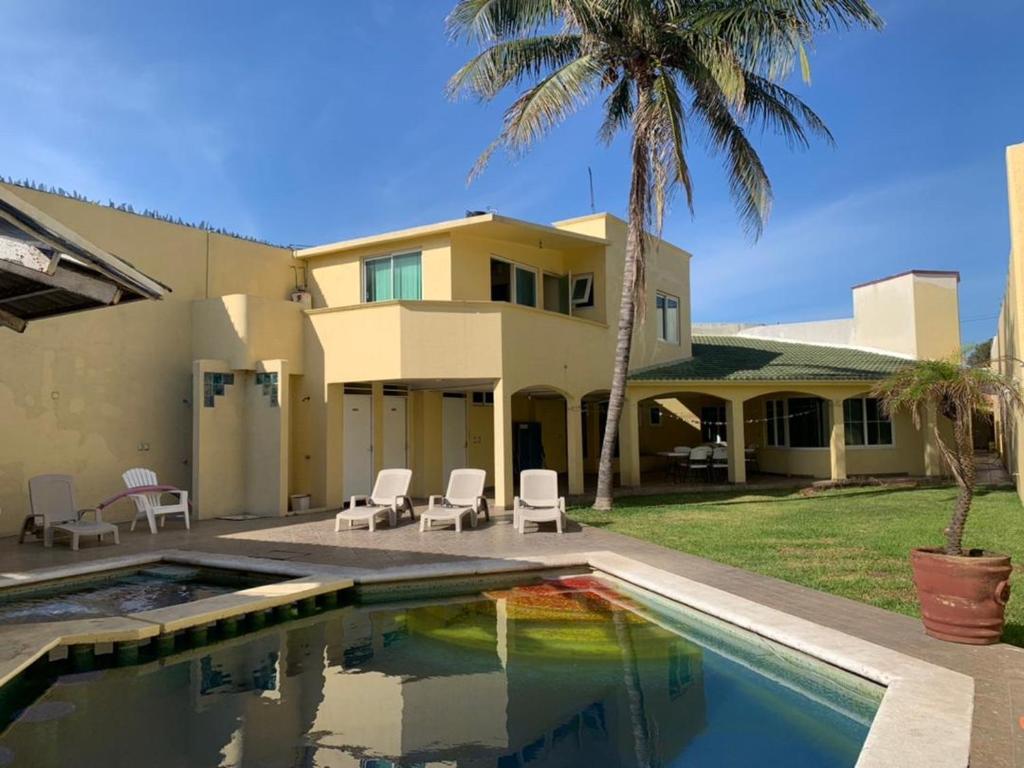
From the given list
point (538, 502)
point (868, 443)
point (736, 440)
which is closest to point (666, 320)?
point (736, 440)

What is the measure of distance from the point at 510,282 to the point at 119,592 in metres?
12.7

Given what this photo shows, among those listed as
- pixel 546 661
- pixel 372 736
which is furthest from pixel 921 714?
pixel 372 736

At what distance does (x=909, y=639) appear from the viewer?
6.35 metres

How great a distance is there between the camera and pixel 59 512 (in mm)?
12664

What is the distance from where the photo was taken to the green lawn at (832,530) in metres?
8.79

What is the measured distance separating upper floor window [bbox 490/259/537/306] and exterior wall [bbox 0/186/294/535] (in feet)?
21.3

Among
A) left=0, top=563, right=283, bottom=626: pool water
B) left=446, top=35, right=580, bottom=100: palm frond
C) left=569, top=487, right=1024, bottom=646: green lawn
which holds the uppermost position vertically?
left=446, top=35, right=580, bottom=100: palm frond

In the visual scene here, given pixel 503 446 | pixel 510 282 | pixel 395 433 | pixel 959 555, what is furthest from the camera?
pixel 510 282

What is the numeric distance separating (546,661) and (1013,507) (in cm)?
1340

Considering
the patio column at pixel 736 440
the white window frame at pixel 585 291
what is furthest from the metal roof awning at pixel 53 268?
the patio column at pixel 736 440

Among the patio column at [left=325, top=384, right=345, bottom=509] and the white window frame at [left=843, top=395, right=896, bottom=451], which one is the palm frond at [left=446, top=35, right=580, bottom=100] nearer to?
the patio column at [left=325, top=384, right=345, bottom=509]

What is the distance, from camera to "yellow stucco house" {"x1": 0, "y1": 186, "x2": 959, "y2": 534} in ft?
49.2

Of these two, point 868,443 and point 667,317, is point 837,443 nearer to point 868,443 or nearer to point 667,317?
point 868,443

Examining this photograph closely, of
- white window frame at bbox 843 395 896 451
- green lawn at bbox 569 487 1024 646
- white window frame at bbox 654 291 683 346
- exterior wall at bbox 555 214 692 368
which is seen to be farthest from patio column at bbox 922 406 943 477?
white window frame at bbox 654 291 683 346
